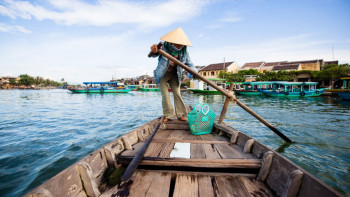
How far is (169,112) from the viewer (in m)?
3.43

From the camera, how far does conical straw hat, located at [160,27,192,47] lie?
105 inches

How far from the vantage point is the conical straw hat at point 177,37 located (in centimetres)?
267

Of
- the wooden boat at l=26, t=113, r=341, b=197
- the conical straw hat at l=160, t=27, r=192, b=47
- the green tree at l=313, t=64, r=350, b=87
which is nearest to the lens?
the wooden boat at l=26, t=113, r=341, b=197

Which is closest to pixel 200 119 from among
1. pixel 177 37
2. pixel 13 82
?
pixel 177 37

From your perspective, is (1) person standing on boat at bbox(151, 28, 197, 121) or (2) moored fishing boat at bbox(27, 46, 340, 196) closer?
(2) moored fishing boat at bbox(27, 46, 340, 196)

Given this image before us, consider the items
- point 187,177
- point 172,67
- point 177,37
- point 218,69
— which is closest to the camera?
point 187,177

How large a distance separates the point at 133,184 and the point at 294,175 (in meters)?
1.27

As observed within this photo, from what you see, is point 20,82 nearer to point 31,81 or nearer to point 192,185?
point 31,81

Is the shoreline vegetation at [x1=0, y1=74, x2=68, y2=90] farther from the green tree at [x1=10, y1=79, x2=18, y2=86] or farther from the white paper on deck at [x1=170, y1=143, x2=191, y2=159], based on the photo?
Answer: the white paper on deck at [x1=170, y1=143, x2=191, y2=159]

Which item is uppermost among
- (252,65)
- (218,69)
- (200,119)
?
(252,65)

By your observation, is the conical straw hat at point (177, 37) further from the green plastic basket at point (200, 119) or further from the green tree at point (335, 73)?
the green tree at point (335, 73)

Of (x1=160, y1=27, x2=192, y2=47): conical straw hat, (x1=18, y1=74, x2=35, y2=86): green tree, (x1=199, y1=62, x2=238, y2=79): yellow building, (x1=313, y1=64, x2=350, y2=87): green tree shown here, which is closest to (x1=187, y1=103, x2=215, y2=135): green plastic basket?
(x1=160, y1=27, x2=192, y2=47): conical straw hat

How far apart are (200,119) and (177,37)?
145 cm

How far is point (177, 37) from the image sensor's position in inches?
107
